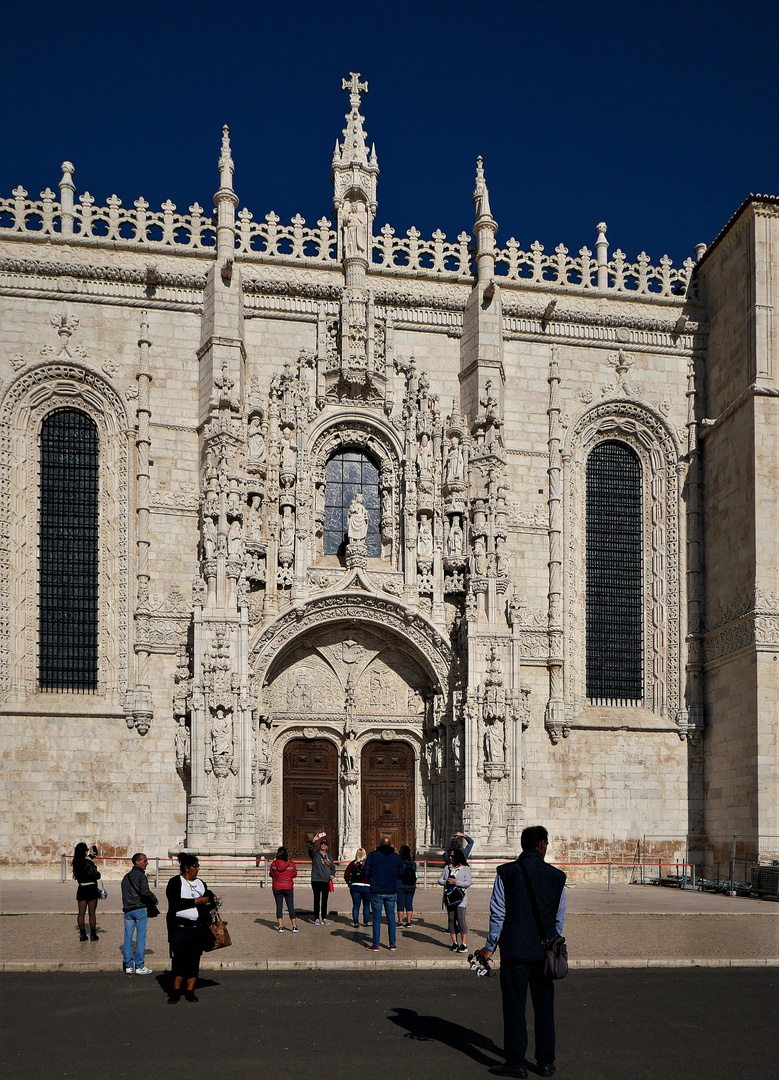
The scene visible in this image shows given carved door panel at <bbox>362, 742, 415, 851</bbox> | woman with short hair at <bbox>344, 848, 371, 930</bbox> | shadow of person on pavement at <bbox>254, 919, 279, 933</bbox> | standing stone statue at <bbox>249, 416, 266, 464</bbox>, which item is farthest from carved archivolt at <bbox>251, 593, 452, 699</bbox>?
shadow of person on pavement at <bbox>254, 919, 279, 933</bbox>

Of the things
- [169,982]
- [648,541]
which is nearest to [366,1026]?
[169,982]

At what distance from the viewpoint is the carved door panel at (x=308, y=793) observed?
92.2 ft

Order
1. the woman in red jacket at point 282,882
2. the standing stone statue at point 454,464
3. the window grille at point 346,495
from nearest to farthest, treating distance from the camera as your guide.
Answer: the woman in red jacket at point 282,882
the standing stone statue at point 454,464
the window grille at point 346,495

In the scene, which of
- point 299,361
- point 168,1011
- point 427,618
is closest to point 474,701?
point 427,618

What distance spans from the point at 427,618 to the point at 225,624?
15.2 ft

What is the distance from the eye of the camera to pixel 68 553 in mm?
28016

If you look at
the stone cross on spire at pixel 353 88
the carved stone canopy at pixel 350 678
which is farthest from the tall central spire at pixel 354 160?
the carved stone canopy at pixel 350 678

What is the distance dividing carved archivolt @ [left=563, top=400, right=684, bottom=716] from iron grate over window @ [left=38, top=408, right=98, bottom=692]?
1078 centimetres

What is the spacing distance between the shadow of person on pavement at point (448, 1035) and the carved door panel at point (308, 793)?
56.0 feet

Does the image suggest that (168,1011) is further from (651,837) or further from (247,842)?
(651,837)

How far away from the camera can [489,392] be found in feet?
95.7

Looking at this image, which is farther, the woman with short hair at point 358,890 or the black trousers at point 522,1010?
the woman with short hair at point 358,890

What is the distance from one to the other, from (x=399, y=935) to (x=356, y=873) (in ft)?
4.95

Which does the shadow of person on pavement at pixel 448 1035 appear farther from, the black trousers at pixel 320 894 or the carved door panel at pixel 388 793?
the carved door panel at pixel 388 793
